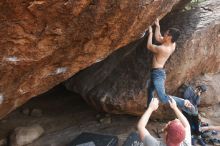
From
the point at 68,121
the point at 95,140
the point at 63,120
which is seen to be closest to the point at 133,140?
the point at 95,140

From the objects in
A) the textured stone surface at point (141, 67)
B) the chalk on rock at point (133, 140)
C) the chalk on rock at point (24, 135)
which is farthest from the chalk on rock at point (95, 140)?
the chalk on rock at point (24, 135)

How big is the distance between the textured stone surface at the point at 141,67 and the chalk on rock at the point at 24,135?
4.50ft

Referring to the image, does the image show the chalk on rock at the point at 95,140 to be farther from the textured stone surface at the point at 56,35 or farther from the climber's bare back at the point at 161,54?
the climber's bare back at the point at 161,54

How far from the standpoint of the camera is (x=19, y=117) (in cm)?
940

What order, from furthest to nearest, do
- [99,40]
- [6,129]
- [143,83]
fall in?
[6,129], [143,83], [99,40]

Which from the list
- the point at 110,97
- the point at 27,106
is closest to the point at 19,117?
the point at 27,106

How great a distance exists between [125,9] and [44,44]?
4.47ft

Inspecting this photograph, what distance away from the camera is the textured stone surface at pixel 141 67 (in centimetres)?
838

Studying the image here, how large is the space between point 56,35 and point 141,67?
296 cm

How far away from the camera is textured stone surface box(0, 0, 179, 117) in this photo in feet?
17.5

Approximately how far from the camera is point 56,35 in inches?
230

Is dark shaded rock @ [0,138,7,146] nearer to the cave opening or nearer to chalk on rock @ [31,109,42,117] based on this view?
the cave opening

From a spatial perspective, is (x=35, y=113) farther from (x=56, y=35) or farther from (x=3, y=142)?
(x=56, y=35)

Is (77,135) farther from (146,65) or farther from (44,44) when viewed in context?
(44,44)
